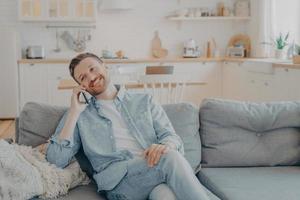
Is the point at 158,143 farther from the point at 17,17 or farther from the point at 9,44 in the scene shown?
the point at 17,17

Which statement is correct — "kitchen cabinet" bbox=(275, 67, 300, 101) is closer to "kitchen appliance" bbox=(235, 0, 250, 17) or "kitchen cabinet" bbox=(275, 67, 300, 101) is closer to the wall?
"kitchen appliance" bbox=(235, 0, 250, 17)

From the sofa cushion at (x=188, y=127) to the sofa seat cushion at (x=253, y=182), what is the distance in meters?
0.10

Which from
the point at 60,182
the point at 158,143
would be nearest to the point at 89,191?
the point at 60,182

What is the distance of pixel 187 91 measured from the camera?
643cm

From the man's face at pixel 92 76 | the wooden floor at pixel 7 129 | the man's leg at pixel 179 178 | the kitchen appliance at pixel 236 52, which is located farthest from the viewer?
the kitchen appliance at pixel 236 52

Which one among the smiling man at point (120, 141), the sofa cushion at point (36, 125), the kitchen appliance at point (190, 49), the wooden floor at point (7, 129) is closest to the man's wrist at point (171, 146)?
the smiling man at point (120, 141)

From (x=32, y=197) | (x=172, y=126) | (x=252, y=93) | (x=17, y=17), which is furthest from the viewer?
(x=17, y=17)

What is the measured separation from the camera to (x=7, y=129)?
573cm

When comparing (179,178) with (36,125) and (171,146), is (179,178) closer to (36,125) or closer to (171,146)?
(171,146)

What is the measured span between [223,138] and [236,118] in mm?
Answer: 131

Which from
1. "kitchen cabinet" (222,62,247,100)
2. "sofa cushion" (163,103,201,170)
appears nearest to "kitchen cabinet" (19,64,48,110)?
"kitchen cabinet" (222,62,247,100)

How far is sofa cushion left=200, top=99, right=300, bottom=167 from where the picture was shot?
251 cm

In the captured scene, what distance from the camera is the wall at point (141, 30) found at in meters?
6.71

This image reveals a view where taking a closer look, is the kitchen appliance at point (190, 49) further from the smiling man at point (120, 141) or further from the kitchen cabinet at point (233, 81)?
the smiling man at point (120, 141)
